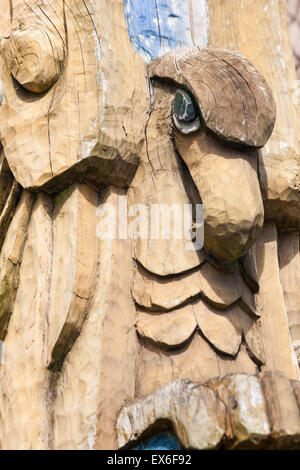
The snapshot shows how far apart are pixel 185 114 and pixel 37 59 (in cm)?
41

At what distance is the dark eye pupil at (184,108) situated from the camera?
2.24m

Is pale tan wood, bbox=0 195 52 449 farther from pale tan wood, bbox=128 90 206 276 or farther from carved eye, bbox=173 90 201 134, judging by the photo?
carved eye, bbox=173 90 201 134

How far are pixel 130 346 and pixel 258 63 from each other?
3.32 ft

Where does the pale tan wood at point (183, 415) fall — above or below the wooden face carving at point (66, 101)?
below

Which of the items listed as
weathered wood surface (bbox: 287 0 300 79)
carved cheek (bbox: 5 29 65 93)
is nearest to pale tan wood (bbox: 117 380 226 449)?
carved cheek (bbox: 5 29 65 93)

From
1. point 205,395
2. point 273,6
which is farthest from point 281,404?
point 273,6

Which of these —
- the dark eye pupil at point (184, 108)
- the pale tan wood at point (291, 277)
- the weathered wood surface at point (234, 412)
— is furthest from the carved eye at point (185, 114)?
the weathered wood surface at point (234, 412)

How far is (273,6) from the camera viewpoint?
8.83 ft

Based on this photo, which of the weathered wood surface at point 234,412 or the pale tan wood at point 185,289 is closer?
the weathered wood surface at point 234,412

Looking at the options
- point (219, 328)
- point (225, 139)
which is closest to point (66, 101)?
point (225, 139)

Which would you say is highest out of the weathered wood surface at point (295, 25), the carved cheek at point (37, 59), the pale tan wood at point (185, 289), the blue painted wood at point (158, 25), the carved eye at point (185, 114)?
the weathered wood surface at point (295, 25)

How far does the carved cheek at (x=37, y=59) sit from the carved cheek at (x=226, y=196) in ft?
1.37

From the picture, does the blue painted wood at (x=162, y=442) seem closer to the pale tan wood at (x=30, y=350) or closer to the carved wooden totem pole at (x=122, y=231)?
the carved wooden totem pole at (x=122, y=231)

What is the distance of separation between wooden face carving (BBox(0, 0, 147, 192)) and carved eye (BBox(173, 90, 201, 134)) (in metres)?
0.11
